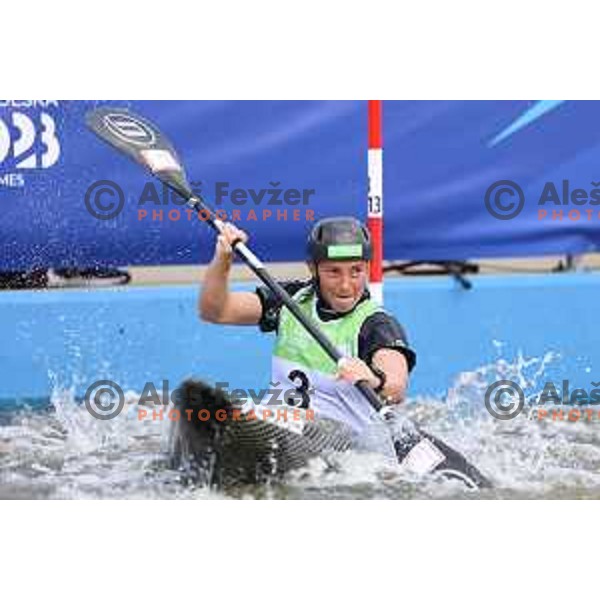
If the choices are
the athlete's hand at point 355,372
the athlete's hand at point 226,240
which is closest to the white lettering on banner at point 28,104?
the athlete's hand at point 226,240

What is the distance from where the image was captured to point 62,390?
4.11 meters

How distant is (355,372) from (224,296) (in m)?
0.35

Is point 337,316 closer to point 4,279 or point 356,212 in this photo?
point 356,212

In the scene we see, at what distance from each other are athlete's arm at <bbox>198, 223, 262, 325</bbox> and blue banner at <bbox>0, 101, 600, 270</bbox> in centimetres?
10

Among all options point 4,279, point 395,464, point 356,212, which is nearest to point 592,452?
point 395,464

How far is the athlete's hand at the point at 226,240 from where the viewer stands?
3.99 meters

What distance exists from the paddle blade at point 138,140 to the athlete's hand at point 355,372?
515 mm

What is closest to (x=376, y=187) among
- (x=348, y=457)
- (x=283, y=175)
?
(x=283, y=175)

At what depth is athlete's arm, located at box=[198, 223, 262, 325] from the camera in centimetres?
400

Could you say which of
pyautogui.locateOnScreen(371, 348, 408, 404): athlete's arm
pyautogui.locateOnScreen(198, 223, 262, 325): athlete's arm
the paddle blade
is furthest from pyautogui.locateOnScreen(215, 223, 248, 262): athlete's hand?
pyautogui.locateOnScreen(371, 348, 408, 404): athlete's arm

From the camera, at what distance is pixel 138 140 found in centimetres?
403

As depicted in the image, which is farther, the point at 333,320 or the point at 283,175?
the point at 283,175

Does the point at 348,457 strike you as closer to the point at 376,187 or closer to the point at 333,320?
the point at 333,320

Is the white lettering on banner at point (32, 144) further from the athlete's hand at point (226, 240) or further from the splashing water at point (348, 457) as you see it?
the splashing water at point (348, 457)
